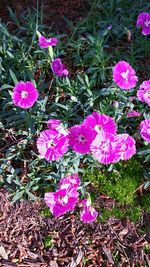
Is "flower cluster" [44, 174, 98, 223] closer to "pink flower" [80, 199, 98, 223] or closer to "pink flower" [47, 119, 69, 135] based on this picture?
"pink flower" [80, 199, 98, 223]

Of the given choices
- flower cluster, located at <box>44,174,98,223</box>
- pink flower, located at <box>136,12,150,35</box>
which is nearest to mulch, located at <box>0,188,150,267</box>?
flower cluster, located at <box>44,174,98,223</box>

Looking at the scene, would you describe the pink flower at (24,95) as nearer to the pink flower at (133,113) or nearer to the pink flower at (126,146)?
the pink flower at (126,146)

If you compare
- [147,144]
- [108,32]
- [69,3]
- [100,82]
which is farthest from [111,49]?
[147,144]

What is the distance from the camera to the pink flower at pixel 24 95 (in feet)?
9.00

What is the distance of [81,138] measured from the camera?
2617mm

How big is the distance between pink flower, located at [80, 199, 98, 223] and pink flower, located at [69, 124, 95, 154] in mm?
409

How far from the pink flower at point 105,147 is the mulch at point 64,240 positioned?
22.3 inches

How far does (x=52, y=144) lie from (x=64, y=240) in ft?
2.08

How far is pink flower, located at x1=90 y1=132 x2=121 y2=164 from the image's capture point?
257 centimetres

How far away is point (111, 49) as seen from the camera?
145 inches

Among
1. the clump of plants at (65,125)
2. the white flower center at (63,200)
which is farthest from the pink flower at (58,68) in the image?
the white flower center at (63,200)

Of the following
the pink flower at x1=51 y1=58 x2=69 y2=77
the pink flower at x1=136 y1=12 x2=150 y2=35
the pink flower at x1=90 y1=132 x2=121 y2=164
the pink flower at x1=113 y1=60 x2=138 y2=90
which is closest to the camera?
the pink flower at x1=90 y1=132 x2=121 y2=164

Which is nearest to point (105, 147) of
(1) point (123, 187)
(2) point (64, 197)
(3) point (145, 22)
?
(2) point (64, 197)

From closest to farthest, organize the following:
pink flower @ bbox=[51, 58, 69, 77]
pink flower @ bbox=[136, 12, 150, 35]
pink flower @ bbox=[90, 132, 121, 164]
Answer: pink flower @ bbox=[90, 132, 121, 164], pink flower @ bbox=[51, 58, 69, 77], pink flower @ bbox=[136, 12, 150, 35]
